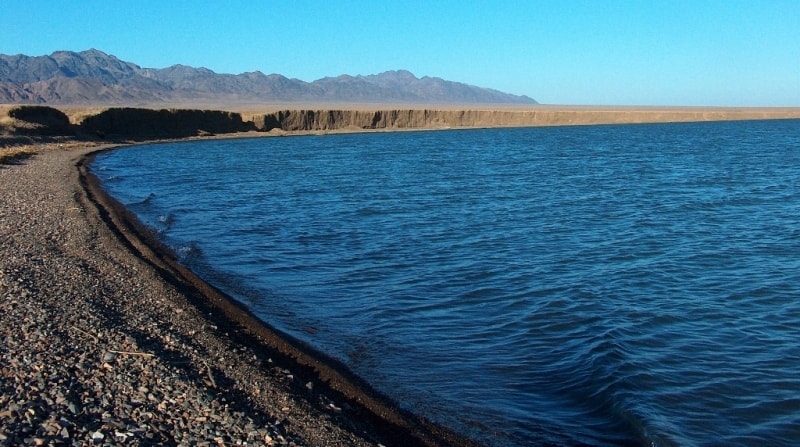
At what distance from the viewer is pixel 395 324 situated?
41.7 ft

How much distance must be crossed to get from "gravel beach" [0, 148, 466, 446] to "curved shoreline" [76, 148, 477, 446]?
0.09ft

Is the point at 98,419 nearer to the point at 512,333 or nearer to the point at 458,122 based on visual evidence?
the point at 512,333

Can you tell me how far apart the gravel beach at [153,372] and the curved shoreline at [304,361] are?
3 centimetres

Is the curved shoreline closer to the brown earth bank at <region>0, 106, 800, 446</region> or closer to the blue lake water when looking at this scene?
the brown earth bank at <region>0, 106, 800, 446</region>

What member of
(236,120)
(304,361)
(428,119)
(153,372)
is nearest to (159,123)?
(236,120)

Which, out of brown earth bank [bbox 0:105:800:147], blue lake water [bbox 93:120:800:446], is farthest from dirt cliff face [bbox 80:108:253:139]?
blue lake water [bbox 93:120:800:446]

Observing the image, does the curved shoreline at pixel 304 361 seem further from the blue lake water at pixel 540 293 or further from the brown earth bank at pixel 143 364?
the blue lake water at pixel 540 293

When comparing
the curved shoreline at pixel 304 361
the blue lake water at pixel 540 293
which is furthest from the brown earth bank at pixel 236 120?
the curved shoreline at pixel 304 361

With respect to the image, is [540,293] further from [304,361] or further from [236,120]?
[236,120]

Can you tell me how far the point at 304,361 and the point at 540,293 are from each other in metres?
5.93

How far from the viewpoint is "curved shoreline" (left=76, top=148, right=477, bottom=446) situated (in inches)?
327

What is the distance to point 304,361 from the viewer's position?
412 inches

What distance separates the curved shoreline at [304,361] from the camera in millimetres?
8297

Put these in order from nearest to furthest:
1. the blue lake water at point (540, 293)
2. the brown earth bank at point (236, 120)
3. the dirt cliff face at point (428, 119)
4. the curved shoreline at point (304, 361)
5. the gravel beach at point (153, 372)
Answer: the gravel beach at point (153, 372)
the curved shoreline at point (304, 361)
the blue lake water at point (540, 293)
the brown earth bank at point (236, 120)
the dirt cliff face at point (428, 119)
